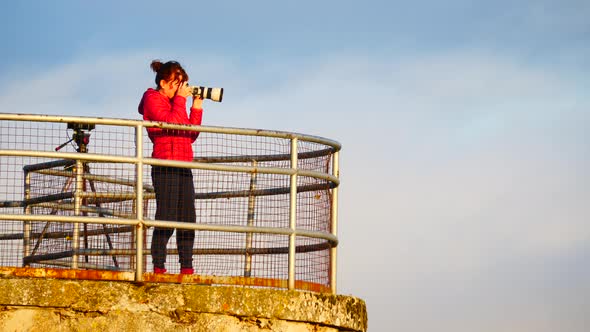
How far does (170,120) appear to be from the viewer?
9.73m

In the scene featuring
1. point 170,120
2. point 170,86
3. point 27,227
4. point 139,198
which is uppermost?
point 170,86

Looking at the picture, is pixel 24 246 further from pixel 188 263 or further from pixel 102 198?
pixel 188 263

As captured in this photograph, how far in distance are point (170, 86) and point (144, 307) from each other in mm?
2117

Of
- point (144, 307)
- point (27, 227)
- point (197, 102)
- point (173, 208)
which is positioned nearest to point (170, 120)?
point (197, 102)

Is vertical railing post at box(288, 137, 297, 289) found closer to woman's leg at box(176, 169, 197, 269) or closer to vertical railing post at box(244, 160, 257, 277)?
vertical railing post at box(244, 160, 257, 277)

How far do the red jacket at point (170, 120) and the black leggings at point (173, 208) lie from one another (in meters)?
0.16

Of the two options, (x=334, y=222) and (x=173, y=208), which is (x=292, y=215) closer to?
(x=334, y=222)

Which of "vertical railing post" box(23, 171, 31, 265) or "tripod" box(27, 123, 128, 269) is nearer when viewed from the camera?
"tripod" box(27, 123, 128, 269)

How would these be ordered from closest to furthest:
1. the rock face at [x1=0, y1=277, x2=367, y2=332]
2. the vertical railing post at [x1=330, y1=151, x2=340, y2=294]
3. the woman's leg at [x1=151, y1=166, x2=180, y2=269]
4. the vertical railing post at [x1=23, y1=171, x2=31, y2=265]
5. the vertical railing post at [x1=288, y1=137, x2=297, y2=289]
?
the rock face at [x1=0, y1=277, x2=367, y2=332] < the vertical railing post at [x1=288, y1=137, x2=297, y2=289] < the woman's leg at [x1=151, y1=166, x2=180, y2=269] < the vertical railing post at [x1=330, y1=151, x2=340, y2=294] < the vertical railing post at [x1=23, y1=171, x2=31, y2=265]

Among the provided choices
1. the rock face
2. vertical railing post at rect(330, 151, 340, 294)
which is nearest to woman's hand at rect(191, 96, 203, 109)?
vertical railing post at rect(330, 151, 340, 294)

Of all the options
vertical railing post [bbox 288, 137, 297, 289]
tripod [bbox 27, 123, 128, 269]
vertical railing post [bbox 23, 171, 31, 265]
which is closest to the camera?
vertical railing post [bbox 288, 137, 297, 289]

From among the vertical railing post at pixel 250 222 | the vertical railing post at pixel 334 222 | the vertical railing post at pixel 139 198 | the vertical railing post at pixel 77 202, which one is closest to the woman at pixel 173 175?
the vertical railing post at pixel 139 198

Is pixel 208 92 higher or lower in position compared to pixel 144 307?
higher

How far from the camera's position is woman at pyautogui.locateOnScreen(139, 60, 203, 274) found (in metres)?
9.65
